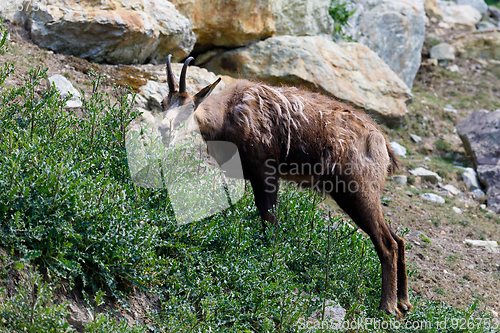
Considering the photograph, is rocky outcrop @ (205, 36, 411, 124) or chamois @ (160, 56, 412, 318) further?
rocky outcrop @ (205, 36, 411, 124)

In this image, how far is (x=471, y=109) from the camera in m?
11.4

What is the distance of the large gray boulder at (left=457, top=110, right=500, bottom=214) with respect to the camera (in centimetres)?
849

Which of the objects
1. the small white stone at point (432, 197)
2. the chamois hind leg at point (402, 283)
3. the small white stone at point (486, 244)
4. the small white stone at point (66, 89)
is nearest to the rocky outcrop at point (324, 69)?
the small white stone at point (432, 197)

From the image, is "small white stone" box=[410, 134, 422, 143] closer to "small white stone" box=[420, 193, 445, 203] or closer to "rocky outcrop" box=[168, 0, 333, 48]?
"small white stone" box=[420, 193, 445, 203]

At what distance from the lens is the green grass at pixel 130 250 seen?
10.7ft

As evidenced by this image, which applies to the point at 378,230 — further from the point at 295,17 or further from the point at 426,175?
the point at 295,17

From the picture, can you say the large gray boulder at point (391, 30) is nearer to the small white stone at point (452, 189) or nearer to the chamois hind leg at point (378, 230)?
the small white stone at point (452, 189)

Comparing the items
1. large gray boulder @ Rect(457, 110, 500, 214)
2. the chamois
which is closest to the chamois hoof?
the chamois

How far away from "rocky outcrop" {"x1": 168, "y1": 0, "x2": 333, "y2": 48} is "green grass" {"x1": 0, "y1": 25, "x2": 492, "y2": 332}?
3905 millimetres

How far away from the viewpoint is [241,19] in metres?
8.15

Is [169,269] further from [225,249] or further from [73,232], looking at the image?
[73,232]

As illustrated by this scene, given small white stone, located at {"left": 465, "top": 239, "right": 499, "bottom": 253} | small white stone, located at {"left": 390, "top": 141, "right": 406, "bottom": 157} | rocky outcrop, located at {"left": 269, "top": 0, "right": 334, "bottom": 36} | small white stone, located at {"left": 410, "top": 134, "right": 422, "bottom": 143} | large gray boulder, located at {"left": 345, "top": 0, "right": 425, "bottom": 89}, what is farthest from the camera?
large gray boulder, located at {"left": 345, "top": 0, "right": 425, "bottom": 89}

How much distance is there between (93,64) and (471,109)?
900cm

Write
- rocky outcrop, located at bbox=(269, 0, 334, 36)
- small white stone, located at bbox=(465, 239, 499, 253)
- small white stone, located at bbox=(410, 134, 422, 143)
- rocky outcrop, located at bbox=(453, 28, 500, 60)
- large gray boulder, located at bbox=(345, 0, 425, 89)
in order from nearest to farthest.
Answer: small white stone, located at bbox=(465, 239, 499, 253) < rocky outcrop, located at bbox=(269, 0, 334, 36) < small white stone, located at bbox=(410, 134, 422, 143) < large gray boulder, located at bbox=(345, 0, 425, 89) < rocky outcrop, located at bbox=(453, 28, 500, 60)
